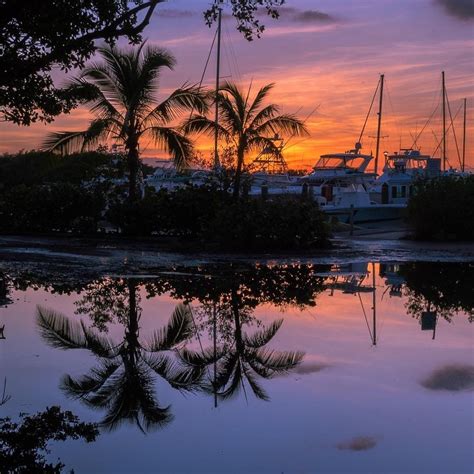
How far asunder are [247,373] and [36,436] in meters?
2.59

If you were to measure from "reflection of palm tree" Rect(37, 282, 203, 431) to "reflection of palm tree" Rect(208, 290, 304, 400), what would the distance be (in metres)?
0.30

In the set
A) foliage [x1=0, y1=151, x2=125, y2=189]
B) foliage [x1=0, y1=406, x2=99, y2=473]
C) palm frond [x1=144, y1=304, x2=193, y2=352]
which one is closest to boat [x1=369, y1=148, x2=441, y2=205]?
foliage [x1=0, y1=151, x2=125, y2=189]

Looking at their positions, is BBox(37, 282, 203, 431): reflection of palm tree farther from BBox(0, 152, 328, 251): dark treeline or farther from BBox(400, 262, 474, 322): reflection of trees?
BBox(0, 152, 328, 251): dark treeline

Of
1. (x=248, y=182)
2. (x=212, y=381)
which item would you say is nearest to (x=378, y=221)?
(x=248, y=182)

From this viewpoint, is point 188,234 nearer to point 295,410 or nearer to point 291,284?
point 291,284

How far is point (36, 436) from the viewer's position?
5664 mm

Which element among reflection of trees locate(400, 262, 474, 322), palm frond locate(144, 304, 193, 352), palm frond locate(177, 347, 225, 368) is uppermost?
reflection of trees locate(400, 262, 474, 322)

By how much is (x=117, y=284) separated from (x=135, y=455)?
9191mm

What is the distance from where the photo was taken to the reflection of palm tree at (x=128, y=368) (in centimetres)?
641

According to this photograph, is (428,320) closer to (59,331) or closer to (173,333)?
(173,333)

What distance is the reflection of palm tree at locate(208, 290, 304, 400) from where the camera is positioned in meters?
7.18

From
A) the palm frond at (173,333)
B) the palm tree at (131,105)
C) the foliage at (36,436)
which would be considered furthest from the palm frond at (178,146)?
the foliage at (36,436)

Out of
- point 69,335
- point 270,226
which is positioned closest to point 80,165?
point 270,226

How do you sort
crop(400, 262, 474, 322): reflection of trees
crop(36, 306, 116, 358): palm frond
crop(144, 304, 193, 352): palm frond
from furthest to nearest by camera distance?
crop(400, 262, 474, 322): reflection of trees < crop(144, 304, 193, 352): palm frond < crop(36, 306, 116, 358): palm frond
